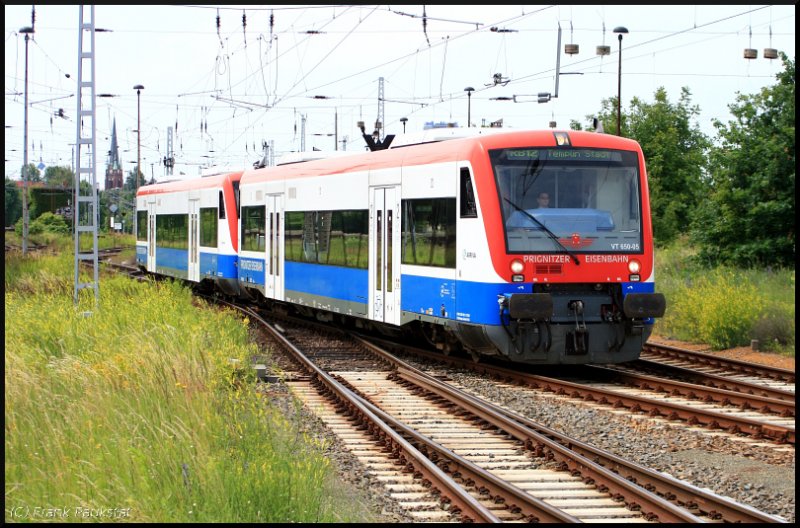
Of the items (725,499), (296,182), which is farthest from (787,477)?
(296,182)

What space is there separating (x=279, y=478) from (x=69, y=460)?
5.40 ft

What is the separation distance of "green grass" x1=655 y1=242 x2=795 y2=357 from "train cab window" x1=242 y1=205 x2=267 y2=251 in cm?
876

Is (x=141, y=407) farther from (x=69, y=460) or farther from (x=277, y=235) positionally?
(x=277, y=235)

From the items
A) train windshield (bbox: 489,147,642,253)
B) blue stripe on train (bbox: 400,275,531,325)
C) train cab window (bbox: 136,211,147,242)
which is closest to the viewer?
blue stripe on train (bbox: 400,275,531,325)

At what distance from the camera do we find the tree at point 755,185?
25.2 meters

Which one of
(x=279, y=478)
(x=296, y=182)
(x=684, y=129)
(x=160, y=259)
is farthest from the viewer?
(x=684, y=129)

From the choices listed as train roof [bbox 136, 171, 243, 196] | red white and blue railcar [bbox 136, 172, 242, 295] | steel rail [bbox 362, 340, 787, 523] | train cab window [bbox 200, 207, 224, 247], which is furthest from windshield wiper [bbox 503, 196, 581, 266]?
train cab window [bbox 200, 207, 224, 247]

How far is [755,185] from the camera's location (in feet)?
83.0

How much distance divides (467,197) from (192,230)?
18230mm

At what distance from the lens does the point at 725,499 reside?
309 inches

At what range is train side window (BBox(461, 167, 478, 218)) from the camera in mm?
14273

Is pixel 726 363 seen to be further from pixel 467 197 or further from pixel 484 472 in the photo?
pixel 484 472

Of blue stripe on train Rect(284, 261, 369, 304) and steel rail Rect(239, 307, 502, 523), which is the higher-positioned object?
blue stripe on train Rect(284, 261, 369, 304)

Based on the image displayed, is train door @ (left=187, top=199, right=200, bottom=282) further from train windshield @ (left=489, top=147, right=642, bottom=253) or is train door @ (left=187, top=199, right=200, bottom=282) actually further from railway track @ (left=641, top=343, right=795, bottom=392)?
train windshield @ (left=489, top=147, right=642, bottom=253)
